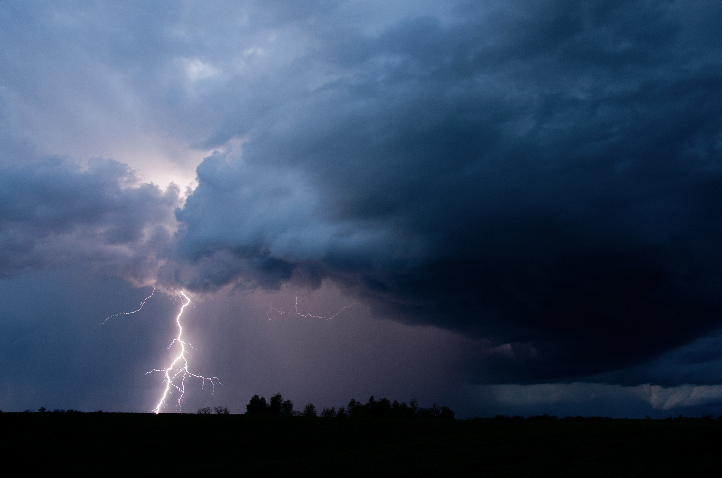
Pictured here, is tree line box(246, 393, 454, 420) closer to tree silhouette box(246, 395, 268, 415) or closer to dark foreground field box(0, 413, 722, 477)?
tree silhouette box(246, 395, 268, 415)

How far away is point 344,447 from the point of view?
34312 millimetres

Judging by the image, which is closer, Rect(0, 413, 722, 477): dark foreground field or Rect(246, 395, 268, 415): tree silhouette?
Rect(0, 413, 722, 477): dark foreground field

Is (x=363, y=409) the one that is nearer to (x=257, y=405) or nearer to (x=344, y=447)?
(x=257, y=405)

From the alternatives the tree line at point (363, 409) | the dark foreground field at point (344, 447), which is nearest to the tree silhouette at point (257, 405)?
the tree line at point (363, 409)

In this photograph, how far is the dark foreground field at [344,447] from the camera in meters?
25.5

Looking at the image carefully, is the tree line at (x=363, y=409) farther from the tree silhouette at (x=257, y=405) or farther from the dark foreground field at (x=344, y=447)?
the dark foreground field at (x=344, y=447)

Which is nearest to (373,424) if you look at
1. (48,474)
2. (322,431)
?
(322,431)

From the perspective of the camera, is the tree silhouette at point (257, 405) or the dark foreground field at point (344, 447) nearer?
the dark foreground field at point (344, 447)

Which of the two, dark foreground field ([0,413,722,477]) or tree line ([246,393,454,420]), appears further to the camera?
tree line ([246,393,454,420])

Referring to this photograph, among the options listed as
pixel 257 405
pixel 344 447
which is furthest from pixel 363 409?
pixel 344 447

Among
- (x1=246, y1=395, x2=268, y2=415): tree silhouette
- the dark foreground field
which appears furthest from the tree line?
the dark foreground field

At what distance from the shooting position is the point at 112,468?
87.0 ft

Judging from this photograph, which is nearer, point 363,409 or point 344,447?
point 344,447

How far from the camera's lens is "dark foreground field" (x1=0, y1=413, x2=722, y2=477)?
25.5 m
